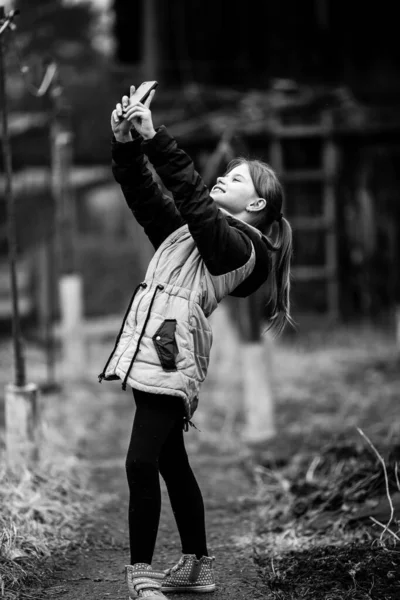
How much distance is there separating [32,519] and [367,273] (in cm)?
655

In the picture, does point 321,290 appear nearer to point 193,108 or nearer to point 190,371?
point 193,108

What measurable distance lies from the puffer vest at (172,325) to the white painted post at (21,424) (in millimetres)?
1408

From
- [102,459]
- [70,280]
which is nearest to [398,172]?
[70,280]

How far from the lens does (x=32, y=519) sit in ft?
11.1

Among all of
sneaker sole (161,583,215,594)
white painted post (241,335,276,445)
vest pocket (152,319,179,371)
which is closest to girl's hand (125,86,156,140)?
vest pocket (152,319,179,371)

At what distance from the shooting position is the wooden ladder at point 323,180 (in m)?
9.03

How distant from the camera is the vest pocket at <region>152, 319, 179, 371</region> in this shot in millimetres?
2516

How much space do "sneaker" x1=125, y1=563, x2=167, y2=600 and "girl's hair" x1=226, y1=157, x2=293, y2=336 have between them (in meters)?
0.92

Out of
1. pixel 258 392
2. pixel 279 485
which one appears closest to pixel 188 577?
pixel 279 485

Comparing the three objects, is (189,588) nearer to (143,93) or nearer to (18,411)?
(18,411)

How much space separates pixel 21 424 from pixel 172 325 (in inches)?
65.5

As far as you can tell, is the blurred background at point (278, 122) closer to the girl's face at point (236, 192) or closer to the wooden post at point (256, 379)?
the wooden post at point (256, 379)

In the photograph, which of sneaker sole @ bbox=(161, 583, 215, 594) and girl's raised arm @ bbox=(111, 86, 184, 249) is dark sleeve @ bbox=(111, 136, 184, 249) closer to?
girl's raised arm @ bbox=(111, 86, 184, 249)

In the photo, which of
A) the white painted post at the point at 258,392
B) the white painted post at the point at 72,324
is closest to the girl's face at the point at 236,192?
the white painted post at the point at 258,392
